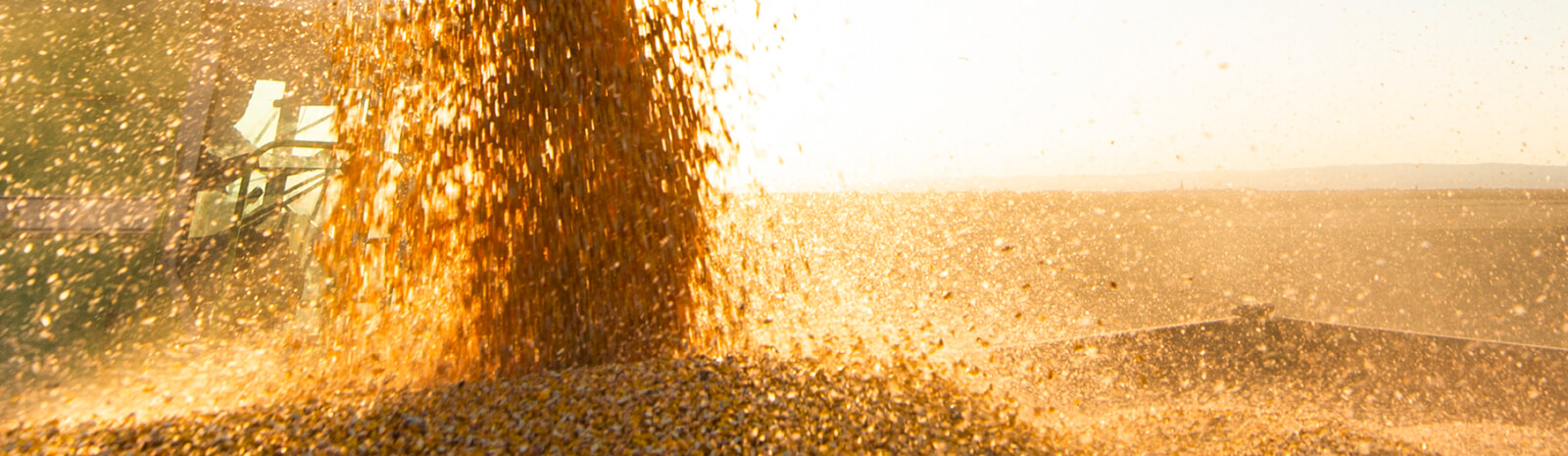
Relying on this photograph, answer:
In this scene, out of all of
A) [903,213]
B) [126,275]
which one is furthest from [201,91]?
[903,213]

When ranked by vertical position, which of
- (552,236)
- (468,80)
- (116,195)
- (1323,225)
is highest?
(468,80)

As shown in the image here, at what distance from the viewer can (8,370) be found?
3.01 meters

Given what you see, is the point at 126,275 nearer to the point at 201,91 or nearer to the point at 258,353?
the point at 258,353

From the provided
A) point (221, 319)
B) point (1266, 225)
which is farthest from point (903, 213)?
point (221, 319)

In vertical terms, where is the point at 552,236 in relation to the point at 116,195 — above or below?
below

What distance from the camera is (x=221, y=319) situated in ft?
11.1

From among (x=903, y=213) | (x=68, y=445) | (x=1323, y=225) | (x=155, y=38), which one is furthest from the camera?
(x=903, y=213)

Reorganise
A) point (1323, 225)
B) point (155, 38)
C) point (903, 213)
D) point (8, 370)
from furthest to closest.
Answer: point (903, 213) < point (1323, 225) < point (155, 38) < point (8, 370)

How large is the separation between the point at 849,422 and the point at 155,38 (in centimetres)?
294

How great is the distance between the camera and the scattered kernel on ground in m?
1.97

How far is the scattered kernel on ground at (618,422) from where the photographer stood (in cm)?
197

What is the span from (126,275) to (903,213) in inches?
772

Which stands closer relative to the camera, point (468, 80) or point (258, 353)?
point (468, 80)

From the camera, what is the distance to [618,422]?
6.70ft
